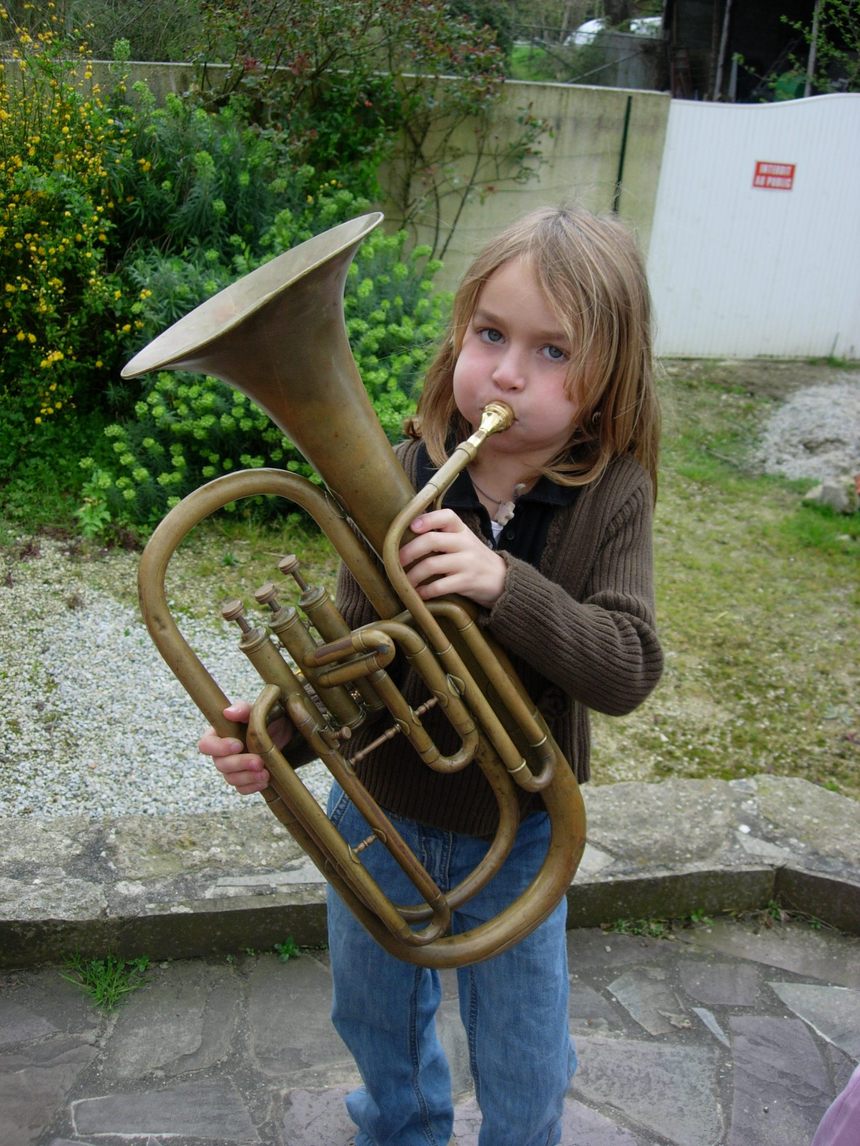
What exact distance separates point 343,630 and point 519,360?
Result: 0.46 meters

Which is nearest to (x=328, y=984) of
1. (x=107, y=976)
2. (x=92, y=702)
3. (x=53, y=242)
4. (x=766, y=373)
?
(x=107, y=976)

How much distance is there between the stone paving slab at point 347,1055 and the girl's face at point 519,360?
147 cm

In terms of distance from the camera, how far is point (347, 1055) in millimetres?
2270

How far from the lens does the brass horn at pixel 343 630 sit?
51.9 inches

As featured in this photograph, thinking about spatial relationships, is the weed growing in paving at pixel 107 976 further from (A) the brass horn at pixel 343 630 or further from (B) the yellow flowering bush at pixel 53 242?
(B) the yellow flowering bush at pixel 53 242

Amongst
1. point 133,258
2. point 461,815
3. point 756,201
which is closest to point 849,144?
point 756,201

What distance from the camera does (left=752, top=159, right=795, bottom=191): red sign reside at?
7770mm

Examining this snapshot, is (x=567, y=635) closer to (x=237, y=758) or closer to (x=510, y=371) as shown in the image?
(x=510, y=371)

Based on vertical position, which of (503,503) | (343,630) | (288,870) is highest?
(503,503)

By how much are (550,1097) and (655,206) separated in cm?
704

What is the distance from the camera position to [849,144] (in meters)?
7.85

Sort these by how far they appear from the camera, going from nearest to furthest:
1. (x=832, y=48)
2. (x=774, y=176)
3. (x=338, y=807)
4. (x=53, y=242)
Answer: (x=338, y=807), (x=53, y=242), (x=774, y=176), (x=832, y=48)

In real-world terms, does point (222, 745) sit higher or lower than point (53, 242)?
lower

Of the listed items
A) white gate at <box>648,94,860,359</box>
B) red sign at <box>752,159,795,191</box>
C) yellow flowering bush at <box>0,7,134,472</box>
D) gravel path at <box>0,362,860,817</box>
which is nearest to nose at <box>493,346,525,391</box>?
gravel path at <box>0,362,860,817</box>
